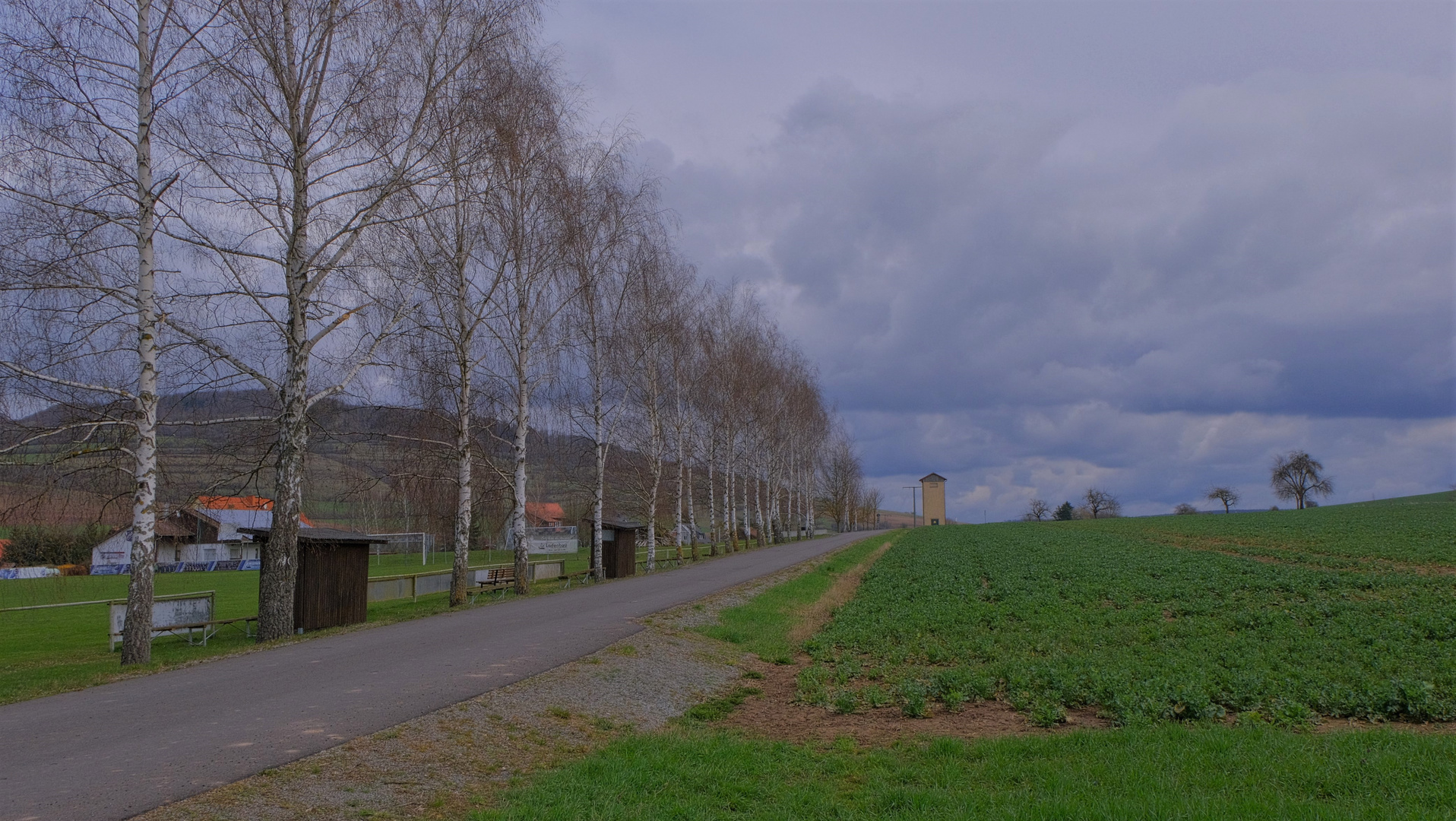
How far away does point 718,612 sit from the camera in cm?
1695

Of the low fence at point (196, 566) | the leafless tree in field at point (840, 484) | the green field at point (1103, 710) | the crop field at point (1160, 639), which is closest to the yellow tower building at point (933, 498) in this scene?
the leafless tree in field at point (840, 484)

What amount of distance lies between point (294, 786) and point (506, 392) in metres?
17.1

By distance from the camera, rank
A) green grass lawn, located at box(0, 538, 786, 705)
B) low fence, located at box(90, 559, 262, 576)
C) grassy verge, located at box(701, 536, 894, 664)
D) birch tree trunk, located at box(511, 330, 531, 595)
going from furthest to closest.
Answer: low fence, located at box(90, 559, 262, 576) < birch tree trunk, located at box(511, 330, 531, 595) < grassy verge, located at box(701, 536, 894, 664) < green grass lawn, located at box(0, 538, 786, 705)

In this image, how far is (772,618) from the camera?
17.1 m

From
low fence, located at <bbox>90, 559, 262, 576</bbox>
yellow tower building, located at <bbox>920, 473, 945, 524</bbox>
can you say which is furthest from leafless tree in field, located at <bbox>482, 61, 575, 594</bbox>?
yellow tower building, located at <bbox>920, 473, 945, 524</bbox>

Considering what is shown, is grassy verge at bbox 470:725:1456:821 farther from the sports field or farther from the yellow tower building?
the yellow tower building

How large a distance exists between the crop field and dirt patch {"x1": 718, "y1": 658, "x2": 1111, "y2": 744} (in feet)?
0.63

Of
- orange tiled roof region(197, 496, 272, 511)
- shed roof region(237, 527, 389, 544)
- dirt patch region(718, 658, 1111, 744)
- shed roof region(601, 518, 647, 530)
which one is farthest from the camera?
shed roof region(601, 518, 647, 530)

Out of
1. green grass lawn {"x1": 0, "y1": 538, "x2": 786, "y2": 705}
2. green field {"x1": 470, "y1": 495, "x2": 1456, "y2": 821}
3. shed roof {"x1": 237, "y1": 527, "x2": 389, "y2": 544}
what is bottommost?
green grass lawn {"x1": 0, "y1": 538, "x2": 786, "y2": 705}

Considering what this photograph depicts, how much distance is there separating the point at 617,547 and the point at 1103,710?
2379 centimetres

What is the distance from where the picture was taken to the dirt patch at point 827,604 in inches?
635

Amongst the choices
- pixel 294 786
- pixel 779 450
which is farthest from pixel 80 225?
pixel 779 450

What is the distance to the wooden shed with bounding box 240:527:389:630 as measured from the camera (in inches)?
Result: 664

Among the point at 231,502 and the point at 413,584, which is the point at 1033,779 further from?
the point at 413,584
